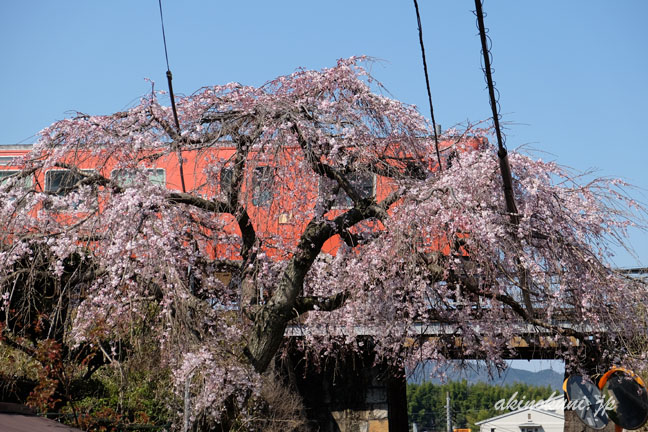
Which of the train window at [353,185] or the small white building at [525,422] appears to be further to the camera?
the small white building at [525,422]

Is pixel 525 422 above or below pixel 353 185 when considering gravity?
below

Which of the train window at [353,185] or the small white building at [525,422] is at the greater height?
the train window at [353,185]

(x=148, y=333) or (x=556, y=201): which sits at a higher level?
(x=556, y=201)

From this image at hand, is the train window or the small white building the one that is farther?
the small white building

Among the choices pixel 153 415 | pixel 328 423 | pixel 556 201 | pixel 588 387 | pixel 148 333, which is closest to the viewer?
pixel 588 387

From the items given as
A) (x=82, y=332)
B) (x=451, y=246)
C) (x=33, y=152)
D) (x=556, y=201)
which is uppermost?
(x=33, y=152)

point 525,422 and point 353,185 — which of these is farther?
point 525,422

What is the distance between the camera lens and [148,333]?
36.9 ft

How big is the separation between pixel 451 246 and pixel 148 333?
16.1ft

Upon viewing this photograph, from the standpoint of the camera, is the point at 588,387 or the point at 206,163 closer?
the point at 588,387

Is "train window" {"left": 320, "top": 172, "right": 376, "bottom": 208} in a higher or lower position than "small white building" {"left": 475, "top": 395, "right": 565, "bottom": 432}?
higher

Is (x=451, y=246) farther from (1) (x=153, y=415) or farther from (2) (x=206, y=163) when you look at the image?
(1) (x=153, y=415)

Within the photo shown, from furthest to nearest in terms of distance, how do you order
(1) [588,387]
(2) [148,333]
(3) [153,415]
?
(3) [153,415] → (2) [148,333] → (1) [588,387]

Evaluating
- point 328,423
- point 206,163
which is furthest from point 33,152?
point 328,423
